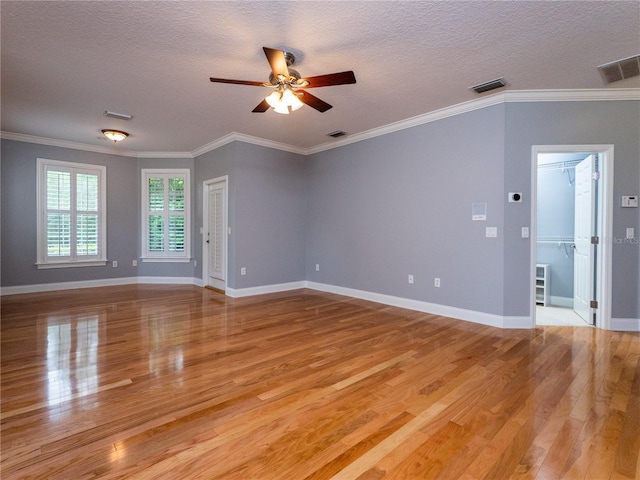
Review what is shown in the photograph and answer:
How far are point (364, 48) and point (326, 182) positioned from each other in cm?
325

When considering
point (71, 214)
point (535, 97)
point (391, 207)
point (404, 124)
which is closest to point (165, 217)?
point (71, 214)

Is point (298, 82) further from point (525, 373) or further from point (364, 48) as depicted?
point (525, 373)

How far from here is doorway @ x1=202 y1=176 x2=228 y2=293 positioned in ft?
19.1

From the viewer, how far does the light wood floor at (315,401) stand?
5.23 feet

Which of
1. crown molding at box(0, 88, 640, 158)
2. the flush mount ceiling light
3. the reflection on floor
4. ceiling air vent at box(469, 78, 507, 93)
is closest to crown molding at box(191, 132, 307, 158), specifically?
A: crown molding at box(0, 88, 640, 158)

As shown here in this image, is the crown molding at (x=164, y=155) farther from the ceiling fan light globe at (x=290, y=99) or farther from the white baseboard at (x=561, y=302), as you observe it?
the white baseboard at (x=561, y=302)

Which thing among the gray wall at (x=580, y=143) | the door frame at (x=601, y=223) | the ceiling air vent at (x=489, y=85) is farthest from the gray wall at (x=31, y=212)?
the door frame at (x=601, y=223)

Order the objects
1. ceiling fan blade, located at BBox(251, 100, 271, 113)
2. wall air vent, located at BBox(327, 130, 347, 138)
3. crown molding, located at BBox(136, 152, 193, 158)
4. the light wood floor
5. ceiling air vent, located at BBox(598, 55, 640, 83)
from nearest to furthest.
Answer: the light wood floor < ceiling air vent, located at BBox(598, 55, 640, 83) < ceiling fan blade, located at BBox(251, 100, 271, 113) < wall air vent, located at BBox(327, 130, 347, 138) < crown molding, located at BBox(136, 152, 193, 158)

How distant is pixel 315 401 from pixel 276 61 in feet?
8.27

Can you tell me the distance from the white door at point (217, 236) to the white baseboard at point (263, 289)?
46 centimetres

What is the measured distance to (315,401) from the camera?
7.14 ft

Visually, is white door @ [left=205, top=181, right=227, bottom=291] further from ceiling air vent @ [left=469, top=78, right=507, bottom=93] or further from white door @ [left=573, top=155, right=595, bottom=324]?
white door @ [left=573, top=155, right=595, bottom=324]

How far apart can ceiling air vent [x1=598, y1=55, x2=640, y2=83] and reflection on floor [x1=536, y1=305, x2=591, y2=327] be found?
276 centimetres

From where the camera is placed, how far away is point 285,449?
5.57ft
